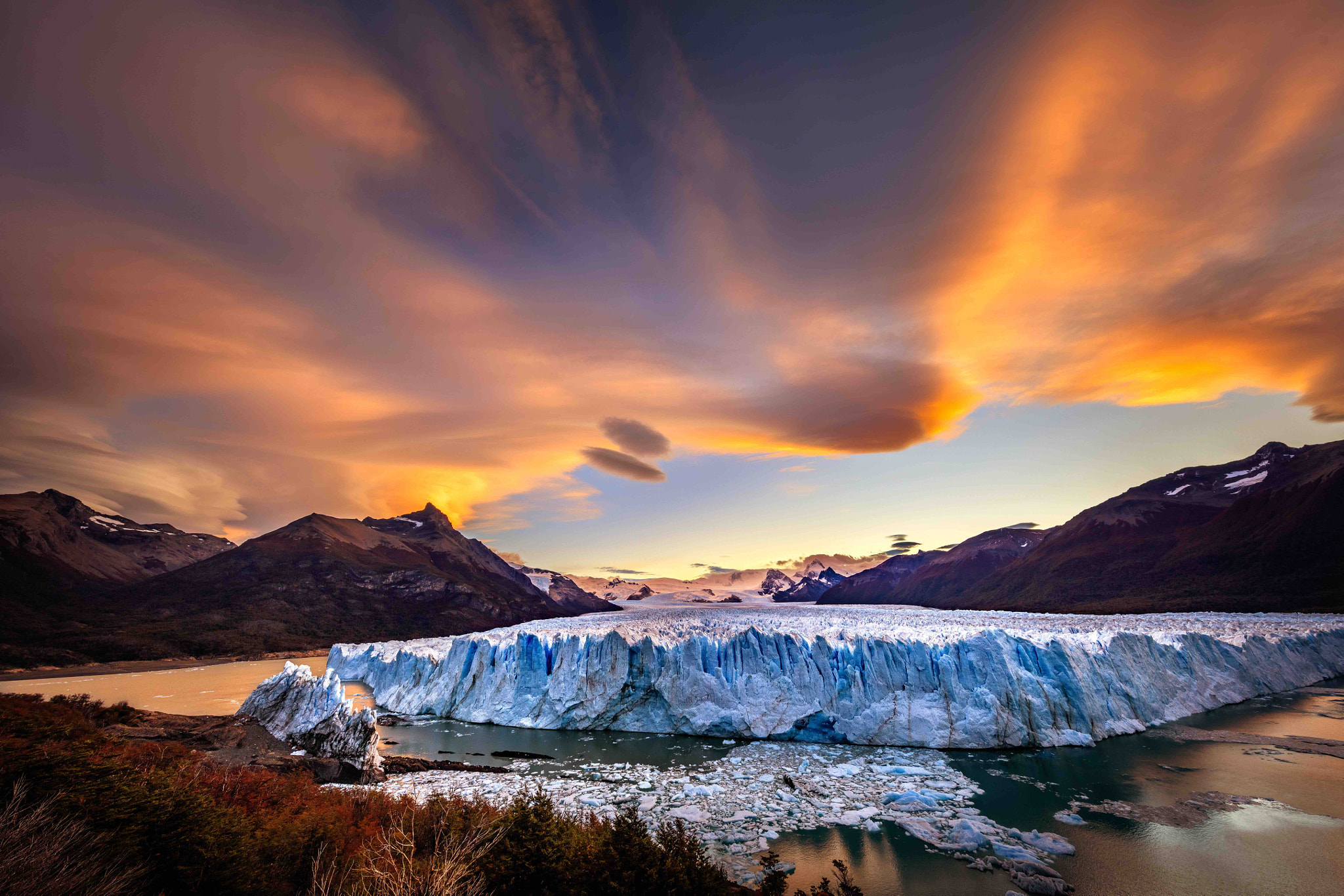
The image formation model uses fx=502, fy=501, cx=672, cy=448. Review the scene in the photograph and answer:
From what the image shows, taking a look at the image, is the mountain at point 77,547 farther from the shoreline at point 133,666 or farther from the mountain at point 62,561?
the shoreline at point 133,666

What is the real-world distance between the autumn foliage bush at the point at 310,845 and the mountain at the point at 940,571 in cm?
12835

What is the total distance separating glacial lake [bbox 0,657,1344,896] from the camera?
11.5m

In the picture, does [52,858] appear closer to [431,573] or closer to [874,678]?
[874,678]

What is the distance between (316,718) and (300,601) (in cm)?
8462

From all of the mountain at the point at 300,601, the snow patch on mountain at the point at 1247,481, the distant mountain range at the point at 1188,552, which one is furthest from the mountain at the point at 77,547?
the snow patch on mountain at the point at 1247,481

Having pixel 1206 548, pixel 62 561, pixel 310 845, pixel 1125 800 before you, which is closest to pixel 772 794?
pixel 1125 800

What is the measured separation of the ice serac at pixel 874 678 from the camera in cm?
2191

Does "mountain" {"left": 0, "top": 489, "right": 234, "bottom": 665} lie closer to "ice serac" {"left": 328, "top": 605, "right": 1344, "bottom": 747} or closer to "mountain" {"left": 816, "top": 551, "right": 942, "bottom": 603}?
"ice serac" {"left": 328, "top": 605, "right": 1344, "bottom": 747}

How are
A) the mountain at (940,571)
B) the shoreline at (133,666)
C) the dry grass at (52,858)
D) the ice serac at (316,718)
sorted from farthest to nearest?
the mountain at (940,571) → the shoreline at (133,666) → the ice serac at (316,718) → the dry grass at (52,858)

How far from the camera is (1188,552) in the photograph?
81875 mm

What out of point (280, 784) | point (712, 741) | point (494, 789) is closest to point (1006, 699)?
point (712, 741)

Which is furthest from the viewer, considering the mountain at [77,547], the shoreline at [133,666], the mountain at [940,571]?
the mountain at [940,571]

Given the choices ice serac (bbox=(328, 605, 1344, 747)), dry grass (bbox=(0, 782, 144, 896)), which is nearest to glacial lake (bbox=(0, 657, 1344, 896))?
ice serac (bbox=(328, 605, 1344, 747))

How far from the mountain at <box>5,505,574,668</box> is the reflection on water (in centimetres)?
1380
